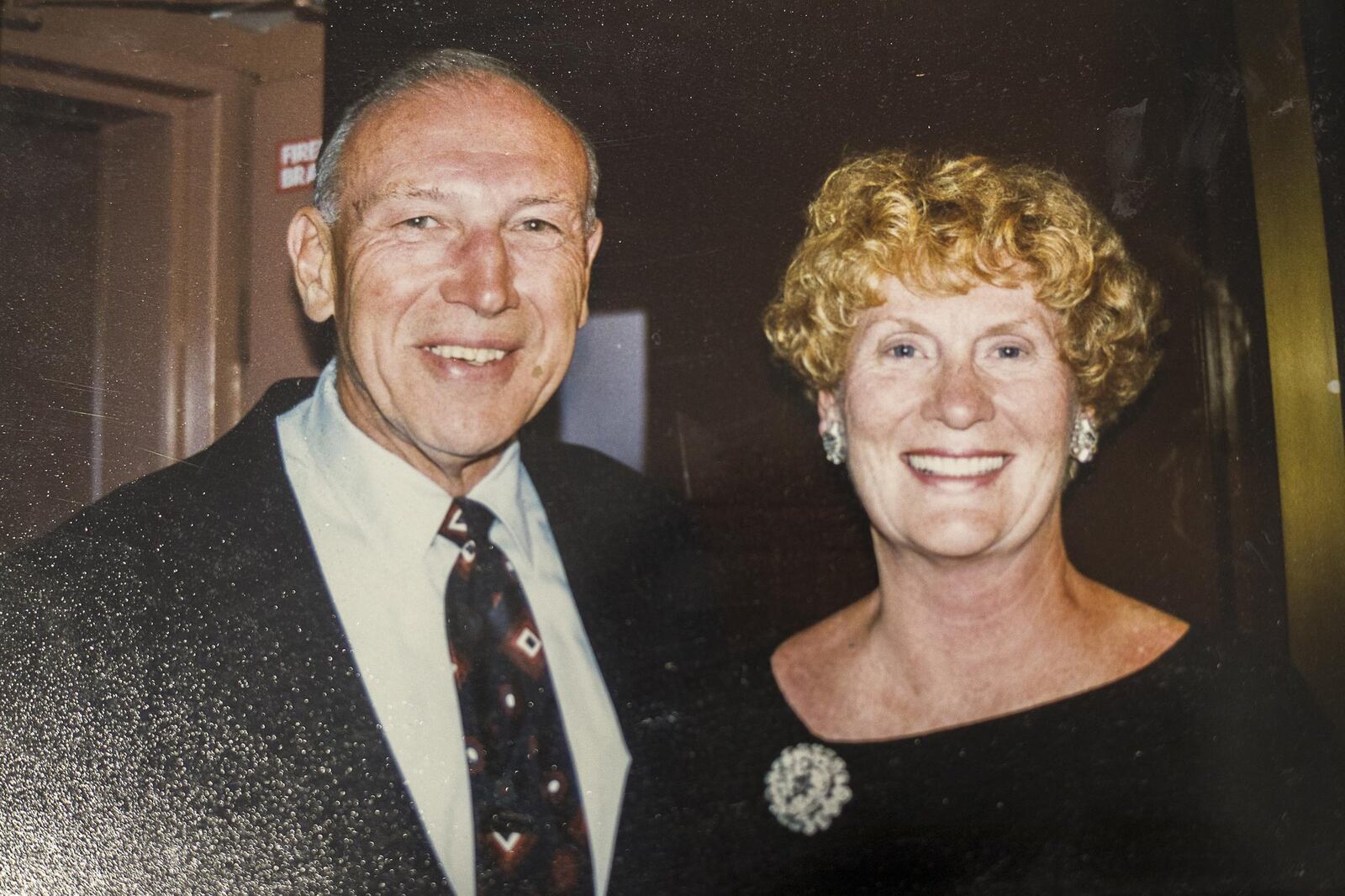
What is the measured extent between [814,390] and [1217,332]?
0.58 meters

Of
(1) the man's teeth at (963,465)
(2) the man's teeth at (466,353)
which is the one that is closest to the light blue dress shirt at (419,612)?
(2) the man's teeth at (466,353)

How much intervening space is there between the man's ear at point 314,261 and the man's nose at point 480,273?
18 centimetres

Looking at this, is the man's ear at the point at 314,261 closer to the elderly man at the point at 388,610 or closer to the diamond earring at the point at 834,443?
the elderly man at the point at 388,610

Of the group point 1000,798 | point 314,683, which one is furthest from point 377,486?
point 1000,798

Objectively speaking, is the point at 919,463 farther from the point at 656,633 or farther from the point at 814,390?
the point at 656,633

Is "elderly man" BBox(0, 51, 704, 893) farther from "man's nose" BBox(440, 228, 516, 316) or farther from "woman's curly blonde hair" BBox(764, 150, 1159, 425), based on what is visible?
"woman's curly blonde hair" BBox(764, 150, 1159, 425)

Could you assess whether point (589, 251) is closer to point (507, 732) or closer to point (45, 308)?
point (507, 732)

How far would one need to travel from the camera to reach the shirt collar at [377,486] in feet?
4.37

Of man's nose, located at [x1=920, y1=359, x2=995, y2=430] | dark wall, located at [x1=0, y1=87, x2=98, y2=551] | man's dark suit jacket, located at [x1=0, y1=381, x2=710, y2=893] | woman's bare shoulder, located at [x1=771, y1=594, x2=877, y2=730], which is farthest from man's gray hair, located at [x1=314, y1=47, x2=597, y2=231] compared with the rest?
woman's bare shoulder, located at [x1=771, y1=594, x2=877, y2=730]

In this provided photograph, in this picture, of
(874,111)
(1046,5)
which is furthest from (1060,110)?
(874,111)

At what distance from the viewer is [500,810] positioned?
4.33ft

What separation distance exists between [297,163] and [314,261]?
144 millimetres

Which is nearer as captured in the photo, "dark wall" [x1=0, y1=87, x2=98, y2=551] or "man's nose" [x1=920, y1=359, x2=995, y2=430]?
"man's nose" [x1=920, y1=359, x2=995, y2=430]

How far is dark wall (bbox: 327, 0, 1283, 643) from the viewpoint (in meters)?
1.37
